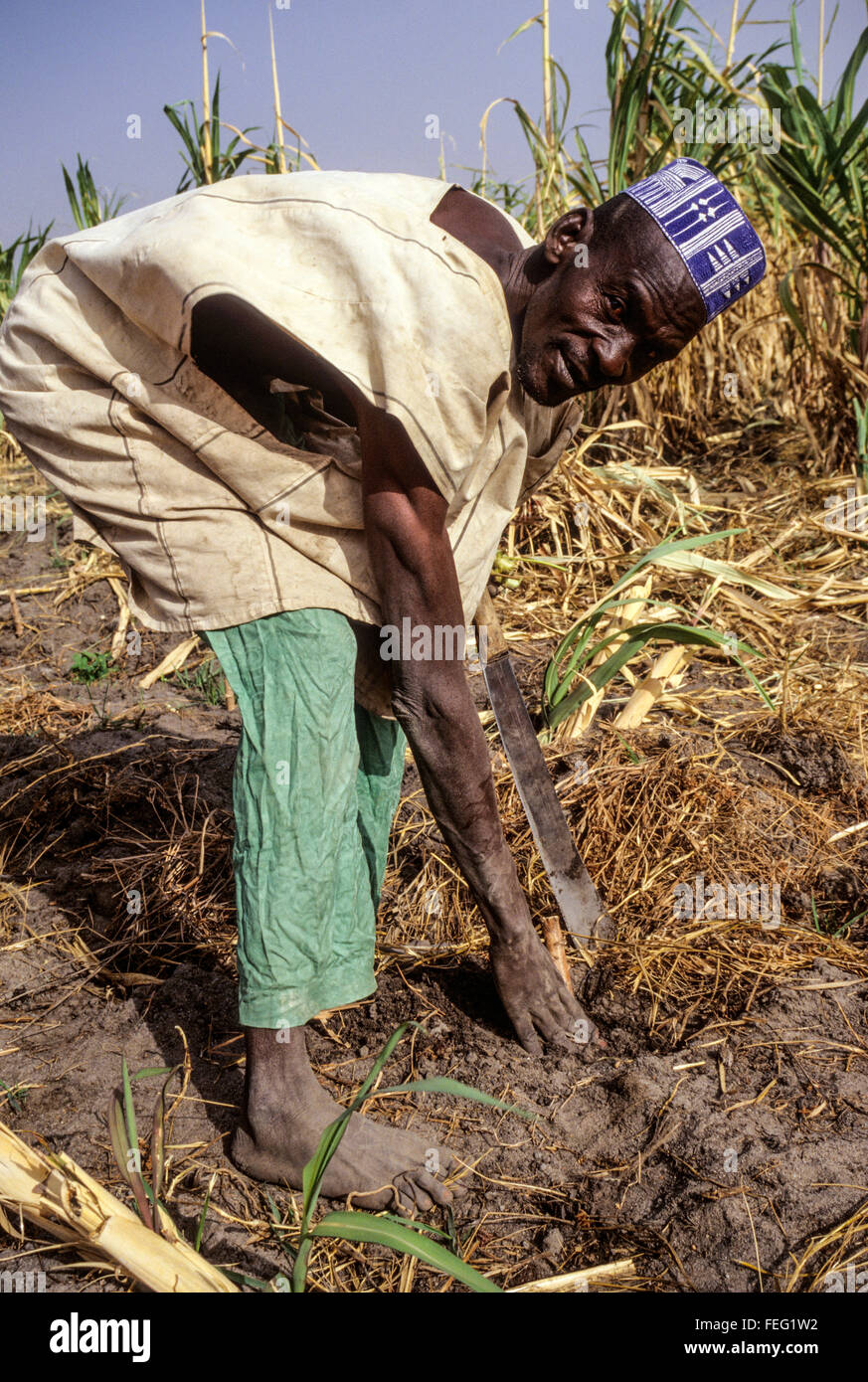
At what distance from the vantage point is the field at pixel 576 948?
168 cm

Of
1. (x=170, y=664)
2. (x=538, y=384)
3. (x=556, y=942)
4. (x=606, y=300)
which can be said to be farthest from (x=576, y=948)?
(x=170, y=664)

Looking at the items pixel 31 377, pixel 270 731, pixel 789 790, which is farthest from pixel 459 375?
pixel 789 790

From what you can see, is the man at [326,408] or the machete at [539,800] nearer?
the man at [326,408]

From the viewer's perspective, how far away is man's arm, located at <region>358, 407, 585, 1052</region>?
1522 mm

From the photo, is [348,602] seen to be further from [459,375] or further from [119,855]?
[119,855]

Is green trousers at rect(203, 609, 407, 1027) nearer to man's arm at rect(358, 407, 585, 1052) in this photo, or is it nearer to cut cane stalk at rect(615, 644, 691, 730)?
man's arm at rect(358, 407, 585, 1052)

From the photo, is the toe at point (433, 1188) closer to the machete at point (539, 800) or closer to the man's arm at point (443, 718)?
the man's arm at point (443, 718)

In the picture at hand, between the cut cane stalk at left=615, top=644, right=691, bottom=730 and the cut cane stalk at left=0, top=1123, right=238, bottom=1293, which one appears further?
the cut cane stalk at left=615, top=644, right=691, bottom=730

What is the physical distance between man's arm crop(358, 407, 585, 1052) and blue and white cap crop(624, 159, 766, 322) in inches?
18.8

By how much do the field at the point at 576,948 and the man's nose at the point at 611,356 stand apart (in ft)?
3.05

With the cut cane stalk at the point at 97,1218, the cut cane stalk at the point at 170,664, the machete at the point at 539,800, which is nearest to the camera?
the cut cane stalk at the point at 97,1218

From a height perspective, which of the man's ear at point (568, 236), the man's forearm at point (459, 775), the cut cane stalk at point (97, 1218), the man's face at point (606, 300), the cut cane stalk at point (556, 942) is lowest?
the cut cane stalk at point (556, 942)

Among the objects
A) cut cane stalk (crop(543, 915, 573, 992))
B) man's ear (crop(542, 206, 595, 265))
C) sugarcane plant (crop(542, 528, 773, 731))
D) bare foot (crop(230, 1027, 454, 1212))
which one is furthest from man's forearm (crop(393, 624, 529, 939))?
sugarcane plant (crop(542, 528, 773, 731))

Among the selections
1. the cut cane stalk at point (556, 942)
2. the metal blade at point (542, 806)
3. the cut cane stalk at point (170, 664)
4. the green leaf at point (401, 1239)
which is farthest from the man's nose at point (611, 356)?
the cut cane stalk at point (170, 664)
